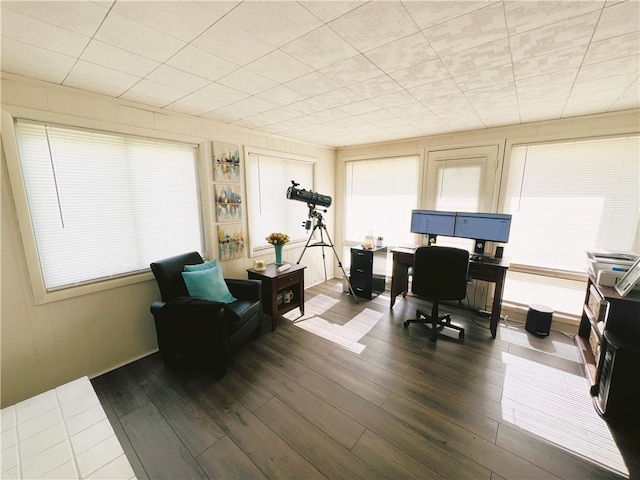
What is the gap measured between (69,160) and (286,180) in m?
2.41

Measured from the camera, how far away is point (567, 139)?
9.14ft

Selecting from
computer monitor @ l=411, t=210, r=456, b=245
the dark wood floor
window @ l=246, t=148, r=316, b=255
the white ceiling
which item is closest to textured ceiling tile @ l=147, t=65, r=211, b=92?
Result: the white ceiling

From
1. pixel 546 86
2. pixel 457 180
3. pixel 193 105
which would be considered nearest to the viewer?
pixel 546 86

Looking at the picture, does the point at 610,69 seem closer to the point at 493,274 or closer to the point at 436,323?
the point at 493,274

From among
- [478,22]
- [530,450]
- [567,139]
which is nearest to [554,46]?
[478,22]

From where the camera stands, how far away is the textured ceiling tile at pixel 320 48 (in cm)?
134

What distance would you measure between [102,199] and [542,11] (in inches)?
124

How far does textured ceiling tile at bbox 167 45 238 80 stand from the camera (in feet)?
Result: 4.90

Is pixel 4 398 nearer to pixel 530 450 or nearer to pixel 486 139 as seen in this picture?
pixel 530 450

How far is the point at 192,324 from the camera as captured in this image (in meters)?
2.19

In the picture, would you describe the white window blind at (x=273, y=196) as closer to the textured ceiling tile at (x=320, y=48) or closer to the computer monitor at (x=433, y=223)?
the computer monitor at (x=433, y=223)

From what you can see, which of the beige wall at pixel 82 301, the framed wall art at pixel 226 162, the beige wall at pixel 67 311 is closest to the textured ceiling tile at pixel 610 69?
the beige wall at pixel 82 301

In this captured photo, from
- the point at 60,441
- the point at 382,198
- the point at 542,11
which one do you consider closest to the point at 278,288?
the point at 60,441

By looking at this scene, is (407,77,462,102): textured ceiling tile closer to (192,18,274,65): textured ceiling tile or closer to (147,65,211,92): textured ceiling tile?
(192,18,274,65): textured ceiling tile
